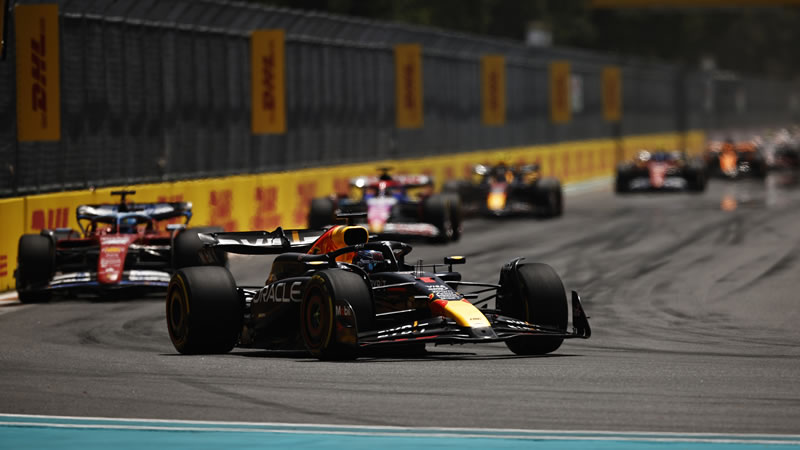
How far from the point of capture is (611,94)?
58375 mm

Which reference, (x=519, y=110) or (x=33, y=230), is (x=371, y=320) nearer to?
(x=33, y=230)

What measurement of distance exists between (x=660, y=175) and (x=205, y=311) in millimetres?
32064

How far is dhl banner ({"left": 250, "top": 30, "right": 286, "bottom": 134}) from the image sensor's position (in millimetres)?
28875

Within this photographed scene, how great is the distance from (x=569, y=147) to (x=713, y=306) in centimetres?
3567

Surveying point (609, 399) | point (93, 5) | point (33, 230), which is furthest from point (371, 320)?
point (93, 5)

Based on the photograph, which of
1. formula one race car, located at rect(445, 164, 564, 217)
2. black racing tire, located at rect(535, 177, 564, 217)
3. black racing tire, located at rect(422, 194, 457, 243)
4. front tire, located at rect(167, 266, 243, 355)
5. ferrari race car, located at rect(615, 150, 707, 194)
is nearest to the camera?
front tire, located at rect(167, 266, 243, 355)

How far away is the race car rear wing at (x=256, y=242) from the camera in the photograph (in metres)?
14.1

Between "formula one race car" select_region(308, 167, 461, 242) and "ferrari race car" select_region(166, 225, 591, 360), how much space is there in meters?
12.4

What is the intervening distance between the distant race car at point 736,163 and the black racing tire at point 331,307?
134 ft

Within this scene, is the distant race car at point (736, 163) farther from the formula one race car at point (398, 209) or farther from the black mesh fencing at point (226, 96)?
the formula one race car at point (398, 209)

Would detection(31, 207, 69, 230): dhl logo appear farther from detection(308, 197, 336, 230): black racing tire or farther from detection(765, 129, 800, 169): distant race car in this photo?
detection(765, 129, 800, 169): distant race car

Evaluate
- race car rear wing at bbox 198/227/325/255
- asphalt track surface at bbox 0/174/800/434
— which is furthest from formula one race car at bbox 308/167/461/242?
race car rear wing at bbox 198/227/325/255

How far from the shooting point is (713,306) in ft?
56.3

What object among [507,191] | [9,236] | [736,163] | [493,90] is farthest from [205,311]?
[736,163]
